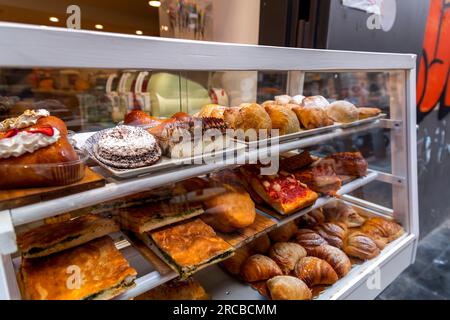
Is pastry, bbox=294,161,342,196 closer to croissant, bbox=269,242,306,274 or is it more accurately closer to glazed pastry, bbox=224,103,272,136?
croissant, bbox=269,242,306,274

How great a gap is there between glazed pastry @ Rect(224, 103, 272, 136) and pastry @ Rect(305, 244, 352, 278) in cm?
67

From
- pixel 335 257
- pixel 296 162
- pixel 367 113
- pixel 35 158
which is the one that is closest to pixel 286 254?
pixel 335 257

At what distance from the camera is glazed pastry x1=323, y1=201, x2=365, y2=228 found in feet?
5.67

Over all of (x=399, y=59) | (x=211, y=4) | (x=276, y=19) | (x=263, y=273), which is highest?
(x=211, y=4)

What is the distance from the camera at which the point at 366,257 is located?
58.3 inches

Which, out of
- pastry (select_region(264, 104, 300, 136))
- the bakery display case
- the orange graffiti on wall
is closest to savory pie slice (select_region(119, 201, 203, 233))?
the bakery display case

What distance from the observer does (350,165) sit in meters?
1.64

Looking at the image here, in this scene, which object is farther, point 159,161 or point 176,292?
point 176,292

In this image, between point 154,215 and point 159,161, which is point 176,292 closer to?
point 154,215

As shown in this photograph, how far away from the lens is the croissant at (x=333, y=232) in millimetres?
1524

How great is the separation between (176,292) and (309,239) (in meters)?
0.71
